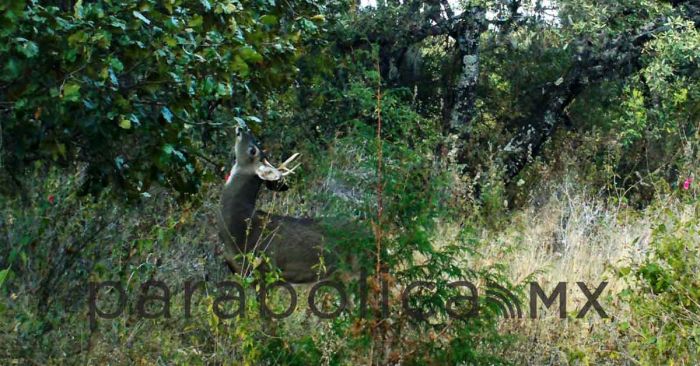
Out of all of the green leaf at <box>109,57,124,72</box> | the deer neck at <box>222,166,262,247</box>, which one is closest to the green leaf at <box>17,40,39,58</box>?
the green leaf at <box>109,57,124,72</box>

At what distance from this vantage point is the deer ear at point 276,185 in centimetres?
823

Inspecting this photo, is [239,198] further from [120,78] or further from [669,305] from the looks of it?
[669,305]

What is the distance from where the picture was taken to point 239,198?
817cm

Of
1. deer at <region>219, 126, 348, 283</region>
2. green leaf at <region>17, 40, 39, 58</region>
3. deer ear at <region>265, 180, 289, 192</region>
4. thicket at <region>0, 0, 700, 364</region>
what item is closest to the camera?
green leaf at <region>17, 40, 39, 58</region>

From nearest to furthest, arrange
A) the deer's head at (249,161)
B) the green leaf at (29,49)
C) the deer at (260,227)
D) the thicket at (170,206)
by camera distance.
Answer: the green leaf at (29,49) → the thicket at (170,206) → the deer at (260,227) → the deer's head at (249,161)

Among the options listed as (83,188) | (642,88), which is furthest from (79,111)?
(642,88)

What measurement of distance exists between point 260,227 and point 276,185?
61 cm

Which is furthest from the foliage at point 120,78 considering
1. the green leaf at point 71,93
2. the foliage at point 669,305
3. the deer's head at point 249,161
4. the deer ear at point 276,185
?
the foliage at point 669,305

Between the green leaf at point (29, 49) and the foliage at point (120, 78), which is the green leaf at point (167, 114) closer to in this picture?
the foliage at point (120, 78)

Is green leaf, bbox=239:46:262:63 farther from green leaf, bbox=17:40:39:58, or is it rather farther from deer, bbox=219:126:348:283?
deer, bbox=219:126:348:283

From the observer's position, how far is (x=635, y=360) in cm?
599

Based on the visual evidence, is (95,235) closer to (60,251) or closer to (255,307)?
(60,251)

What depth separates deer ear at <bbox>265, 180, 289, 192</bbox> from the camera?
27.0 ft

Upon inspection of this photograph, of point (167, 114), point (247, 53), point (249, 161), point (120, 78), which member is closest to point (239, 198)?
point (249, 161)
